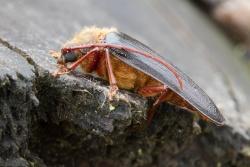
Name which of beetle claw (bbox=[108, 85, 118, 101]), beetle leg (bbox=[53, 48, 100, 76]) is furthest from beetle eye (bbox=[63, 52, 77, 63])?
beetle claw (bbox=[108, 85, 118, 101])

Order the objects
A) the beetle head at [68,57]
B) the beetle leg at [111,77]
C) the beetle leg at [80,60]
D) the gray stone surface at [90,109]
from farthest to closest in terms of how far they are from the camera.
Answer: the beetle head at [68,57]
the beetle leg at [80,60]
the beetle leg at [111,77]
the gray stone surface at [90,109]

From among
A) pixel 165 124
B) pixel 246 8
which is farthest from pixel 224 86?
pixel 246 8

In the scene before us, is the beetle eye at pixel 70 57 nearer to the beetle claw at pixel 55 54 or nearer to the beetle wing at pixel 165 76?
the beetle claw at pixel 55 54

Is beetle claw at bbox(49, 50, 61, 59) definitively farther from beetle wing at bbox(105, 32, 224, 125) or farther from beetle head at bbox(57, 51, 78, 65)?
beetle wing at bbox(105, 32, 224, 125)

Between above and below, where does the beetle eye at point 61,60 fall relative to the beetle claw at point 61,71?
above

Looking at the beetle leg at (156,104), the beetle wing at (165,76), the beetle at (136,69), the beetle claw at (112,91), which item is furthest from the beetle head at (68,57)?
the beetle leg at (156,104)

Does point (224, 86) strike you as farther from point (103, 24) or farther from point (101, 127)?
point (101, 127)
